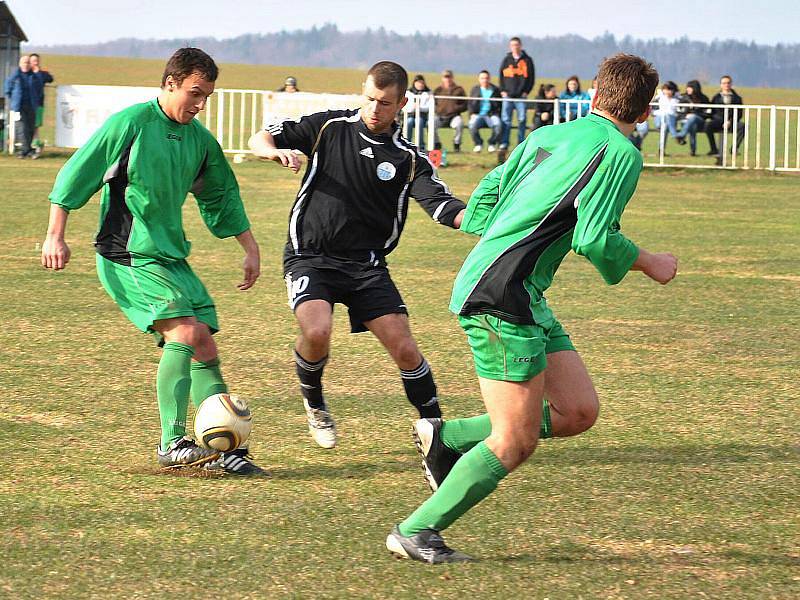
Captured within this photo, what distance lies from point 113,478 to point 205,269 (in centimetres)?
658

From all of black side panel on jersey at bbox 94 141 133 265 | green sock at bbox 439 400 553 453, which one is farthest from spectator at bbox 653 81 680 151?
green sock at bbox 439 400 553 453

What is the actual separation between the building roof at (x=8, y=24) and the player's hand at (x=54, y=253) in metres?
22.6

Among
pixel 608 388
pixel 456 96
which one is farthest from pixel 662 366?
pixel 456 96

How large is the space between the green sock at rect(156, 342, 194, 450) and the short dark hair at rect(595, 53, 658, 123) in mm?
2236

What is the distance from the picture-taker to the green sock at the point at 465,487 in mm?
4297

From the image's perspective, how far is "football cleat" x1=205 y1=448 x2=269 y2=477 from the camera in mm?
5586

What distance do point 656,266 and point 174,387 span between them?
2.30m

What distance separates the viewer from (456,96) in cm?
2591

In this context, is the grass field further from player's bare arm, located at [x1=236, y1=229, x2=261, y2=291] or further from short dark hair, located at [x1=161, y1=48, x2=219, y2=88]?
short dark hair, located at [x1=161, y1=48, x2=219, y2=88]

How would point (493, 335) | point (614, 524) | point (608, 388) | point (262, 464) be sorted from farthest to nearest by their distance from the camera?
point (608, 388)
point (262, 464)
point (614, 524)
point (493, 335)

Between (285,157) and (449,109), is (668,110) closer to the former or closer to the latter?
(449,109)

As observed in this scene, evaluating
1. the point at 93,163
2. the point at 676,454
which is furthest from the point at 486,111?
the point at 93,163

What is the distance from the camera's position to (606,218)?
4031 mm

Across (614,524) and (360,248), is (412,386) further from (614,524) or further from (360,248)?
(614,524)
